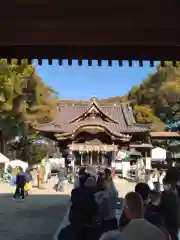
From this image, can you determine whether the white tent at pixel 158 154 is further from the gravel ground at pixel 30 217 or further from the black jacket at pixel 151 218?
the black jacket at pixel 151 218

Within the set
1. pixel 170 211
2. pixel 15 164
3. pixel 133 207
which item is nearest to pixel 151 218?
pixel 170 211

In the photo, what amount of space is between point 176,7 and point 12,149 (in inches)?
1538

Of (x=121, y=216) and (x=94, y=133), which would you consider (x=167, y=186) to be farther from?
(x=94, y=133)

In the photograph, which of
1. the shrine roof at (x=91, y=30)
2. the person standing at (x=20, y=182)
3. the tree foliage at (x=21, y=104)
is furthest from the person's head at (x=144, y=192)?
the tree foliage at (x=21, y=104)

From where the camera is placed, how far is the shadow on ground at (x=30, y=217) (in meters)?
9.66

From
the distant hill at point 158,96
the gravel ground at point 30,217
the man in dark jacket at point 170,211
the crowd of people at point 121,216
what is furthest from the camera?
the distant hill at point 158,96

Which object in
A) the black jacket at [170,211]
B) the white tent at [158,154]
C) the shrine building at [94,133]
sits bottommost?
the black jacket at [170,211]

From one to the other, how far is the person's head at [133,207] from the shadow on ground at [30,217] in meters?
6.28

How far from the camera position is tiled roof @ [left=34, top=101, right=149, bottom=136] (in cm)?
3144

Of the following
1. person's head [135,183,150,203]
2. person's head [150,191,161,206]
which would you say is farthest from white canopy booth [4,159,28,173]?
person's head [135,183,150,203]

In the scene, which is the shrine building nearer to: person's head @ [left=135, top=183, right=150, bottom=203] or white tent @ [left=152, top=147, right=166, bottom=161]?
white tent @ [left=152, top=147, right=166, bottom=161]

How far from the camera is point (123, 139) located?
31.3 meters

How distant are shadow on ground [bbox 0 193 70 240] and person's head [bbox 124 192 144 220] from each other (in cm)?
628

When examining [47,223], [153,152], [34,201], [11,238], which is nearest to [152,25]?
[11,238]
